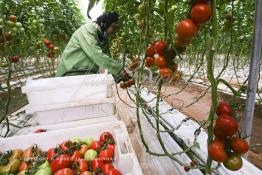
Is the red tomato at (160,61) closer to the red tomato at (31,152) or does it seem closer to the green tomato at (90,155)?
the green tomato at (90,155)

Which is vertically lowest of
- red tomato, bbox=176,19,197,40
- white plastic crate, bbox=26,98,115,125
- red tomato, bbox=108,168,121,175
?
red tomato, bbox=108,168,121,175

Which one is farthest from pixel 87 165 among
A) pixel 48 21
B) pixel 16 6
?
pixel 48 21

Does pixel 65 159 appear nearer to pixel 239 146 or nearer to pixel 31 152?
pixel 31 152

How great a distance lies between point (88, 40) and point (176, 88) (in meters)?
3.17

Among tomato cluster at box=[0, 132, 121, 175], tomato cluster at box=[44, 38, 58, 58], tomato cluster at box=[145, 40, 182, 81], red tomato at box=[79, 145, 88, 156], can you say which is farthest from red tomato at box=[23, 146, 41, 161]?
tomato cluster at box=[44, 38, 58, 58]

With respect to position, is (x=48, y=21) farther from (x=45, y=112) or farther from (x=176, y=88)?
(x=45, y=112)

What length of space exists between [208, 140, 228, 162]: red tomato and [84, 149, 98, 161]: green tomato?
888 millimetres

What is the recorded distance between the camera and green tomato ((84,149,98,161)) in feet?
4.21

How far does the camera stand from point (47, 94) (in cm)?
157

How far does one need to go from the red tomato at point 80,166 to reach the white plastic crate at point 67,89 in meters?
0.46

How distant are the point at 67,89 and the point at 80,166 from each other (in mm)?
563

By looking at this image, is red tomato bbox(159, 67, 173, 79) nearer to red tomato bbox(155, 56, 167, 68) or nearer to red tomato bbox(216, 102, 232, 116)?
red tomato bbox(155, 56, 167, 68)

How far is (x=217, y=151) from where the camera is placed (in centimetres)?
49

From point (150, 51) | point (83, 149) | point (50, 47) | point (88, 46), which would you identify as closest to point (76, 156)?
point (83, 149)
